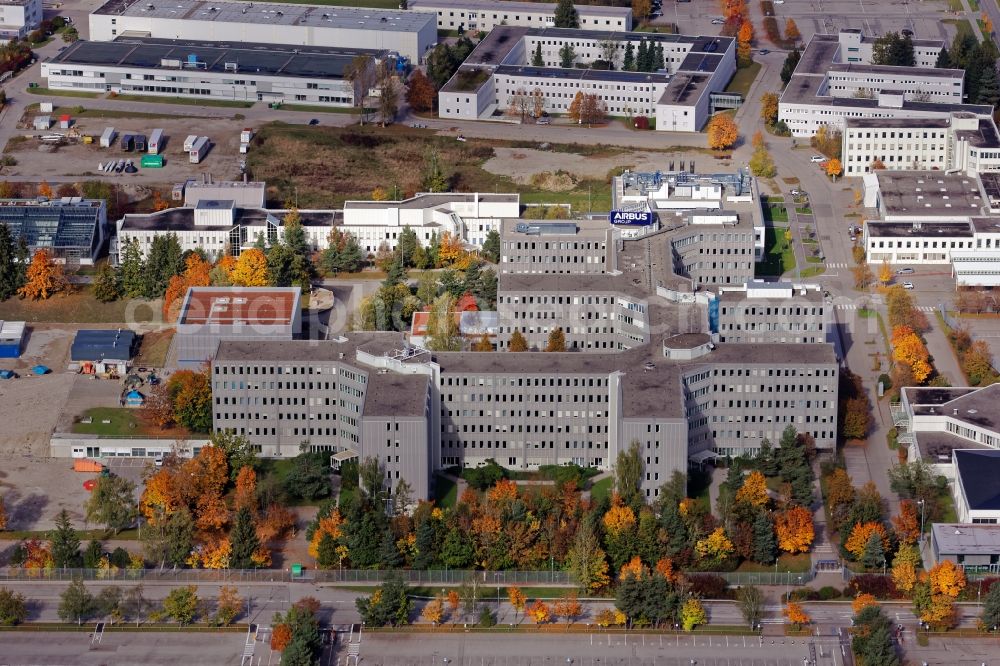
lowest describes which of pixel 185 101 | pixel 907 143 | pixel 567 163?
pixel 567 163

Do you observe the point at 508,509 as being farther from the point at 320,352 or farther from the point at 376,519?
the point at 320,352

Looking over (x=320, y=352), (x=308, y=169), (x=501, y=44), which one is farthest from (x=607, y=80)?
(x=320, y=352)

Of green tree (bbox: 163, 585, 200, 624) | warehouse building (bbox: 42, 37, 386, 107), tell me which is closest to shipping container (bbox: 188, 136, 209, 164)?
warehouse building (bbox: 42, 37, 386, 107)

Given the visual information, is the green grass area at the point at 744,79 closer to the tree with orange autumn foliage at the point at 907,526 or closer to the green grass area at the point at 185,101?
the green grass area at the point at 185,101

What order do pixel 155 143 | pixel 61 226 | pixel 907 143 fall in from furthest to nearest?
pixel 155 143 → pixel 907 143 → pixel 61 226

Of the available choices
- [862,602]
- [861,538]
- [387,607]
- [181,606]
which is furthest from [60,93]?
[862,602]

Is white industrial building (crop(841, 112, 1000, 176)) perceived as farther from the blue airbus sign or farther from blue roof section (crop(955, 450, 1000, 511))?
blue roof section (crop(955, 450, 1000, 511))

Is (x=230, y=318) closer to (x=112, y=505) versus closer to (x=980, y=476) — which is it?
(x=112, y=505)
